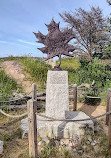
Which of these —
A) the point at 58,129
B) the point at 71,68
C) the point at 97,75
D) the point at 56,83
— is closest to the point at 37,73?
the point at 97,75

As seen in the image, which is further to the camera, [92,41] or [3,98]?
[92,41]

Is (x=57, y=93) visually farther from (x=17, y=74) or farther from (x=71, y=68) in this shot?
(x=71, y=68)

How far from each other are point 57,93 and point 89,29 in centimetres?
1311

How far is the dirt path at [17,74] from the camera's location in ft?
29.4

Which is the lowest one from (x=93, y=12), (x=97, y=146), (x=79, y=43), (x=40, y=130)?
(x=97, y=146)

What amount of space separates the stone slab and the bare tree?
39.1ft

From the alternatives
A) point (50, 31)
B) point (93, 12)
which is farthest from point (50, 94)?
point (93, 12)

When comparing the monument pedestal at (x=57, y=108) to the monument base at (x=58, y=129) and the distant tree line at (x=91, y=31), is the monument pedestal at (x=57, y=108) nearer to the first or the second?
the monument base at (x=58, y=129)

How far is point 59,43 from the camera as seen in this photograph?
12.0ft

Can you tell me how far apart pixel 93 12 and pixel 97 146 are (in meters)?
15.2

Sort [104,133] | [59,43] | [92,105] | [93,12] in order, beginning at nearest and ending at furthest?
[59,43], [104,133], [92,105], [93,12]

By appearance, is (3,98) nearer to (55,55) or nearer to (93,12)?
(55,55)

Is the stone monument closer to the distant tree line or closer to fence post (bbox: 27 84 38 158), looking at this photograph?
fence post (bbox: 27 84 38 158)

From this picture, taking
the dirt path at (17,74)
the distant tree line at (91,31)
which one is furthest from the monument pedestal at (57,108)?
the distant tree line at (91,31)
